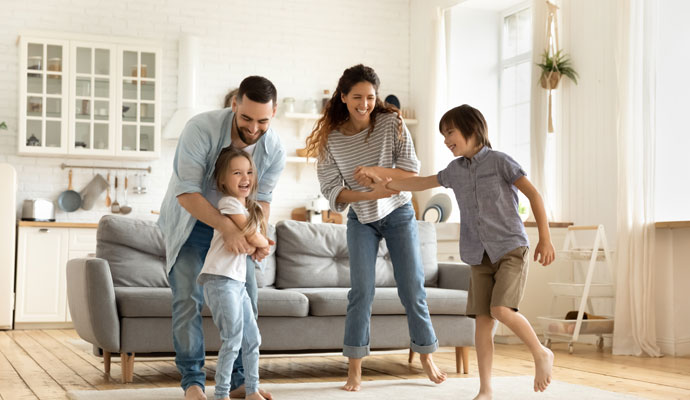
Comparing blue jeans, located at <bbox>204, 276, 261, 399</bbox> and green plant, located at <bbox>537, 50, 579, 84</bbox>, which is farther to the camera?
green plant, located at <bbox>537, 50, 579, 84</bbox>

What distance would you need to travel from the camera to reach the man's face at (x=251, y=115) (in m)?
2.62

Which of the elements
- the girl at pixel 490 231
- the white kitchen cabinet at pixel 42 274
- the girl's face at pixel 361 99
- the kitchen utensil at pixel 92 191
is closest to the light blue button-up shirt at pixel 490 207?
the girl at pixel 490 231

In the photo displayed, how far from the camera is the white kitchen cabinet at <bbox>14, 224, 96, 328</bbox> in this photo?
647 cm

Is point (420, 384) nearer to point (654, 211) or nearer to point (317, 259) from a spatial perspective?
point (317, 259)

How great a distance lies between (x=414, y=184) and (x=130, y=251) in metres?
1.61

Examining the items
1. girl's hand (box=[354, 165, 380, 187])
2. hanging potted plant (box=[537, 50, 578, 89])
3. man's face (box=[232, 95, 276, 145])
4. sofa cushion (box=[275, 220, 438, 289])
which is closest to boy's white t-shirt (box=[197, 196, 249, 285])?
man's face (box=[232, 95, 276, 145])

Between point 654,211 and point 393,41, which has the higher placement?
point 393,41

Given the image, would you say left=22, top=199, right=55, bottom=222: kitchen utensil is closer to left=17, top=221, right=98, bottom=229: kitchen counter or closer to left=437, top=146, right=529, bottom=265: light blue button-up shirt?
left=17, top=221, right=98, bottom=229: kitchen counter

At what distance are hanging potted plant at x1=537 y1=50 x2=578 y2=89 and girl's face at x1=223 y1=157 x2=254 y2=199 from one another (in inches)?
145

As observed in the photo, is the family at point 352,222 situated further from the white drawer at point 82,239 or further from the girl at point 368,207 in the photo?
the white drawer at point 82,239

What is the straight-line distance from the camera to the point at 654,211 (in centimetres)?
495

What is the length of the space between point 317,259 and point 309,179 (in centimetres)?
350

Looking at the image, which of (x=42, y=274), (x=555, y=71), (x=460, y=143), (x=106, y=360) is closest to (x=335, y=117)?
(x=460, y=143)

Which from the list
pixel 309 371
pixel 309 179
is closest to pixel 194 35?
pixel 309 179
